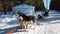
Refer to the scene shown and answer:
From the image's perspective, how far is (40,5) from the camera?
34156 millimetres

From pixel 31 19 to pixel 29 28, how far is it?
2.78 ft

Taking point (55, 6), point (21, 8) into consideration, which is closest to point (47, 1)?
point (21, 8)

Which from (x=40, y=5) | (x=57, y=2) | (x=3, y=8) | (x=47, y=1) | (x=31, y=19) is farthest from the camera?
(x=57, y=2)

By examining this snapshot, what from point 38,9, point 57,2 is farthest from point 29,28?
point 57,2

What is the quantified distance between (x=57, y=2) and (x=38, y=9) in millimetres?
3770

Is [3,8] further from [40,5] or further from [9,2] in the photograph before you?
A: [40,5]

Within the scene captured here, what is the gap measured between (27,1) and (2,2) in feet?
12.0

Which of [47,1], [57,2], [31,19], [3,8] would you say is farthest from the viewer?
[57,2]

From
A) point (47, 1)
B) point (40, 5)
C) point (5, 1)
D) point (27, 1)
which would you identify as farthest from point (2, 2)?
point (47, 1)

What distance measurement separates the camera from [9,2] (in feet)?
107

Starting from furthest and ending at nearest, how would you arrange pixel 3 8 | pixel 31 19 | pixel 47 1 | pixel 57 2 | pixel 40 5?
pixel 57 2 < pixel 40 5 < pixel 3 8 < pixel 47 1 < pixel 31 19

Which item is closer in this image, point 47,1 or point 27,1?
point 47,1

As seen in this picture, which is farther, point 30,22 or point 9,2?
point 9,2

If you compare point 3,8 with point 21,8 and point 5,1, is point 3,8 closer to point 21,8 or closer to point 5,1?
point 5,1
